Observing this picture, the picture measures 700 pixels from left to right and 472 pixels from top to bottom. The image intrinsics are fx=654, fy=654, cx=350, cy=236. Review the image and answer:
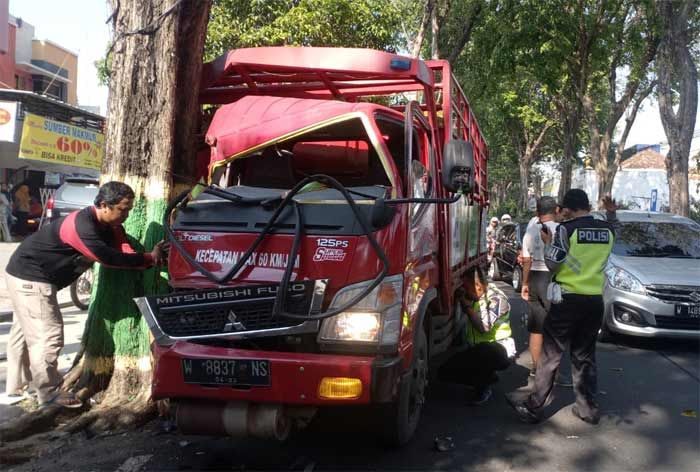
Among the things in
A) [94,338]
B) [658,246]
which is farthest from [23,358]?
[658,246]

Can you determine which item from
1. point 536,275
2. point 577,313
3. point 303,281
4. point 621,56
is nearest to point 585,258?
point 577,313

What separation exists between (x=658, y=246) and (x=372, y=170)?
5295 millimetres

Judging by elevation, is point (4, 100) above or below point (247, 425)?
above

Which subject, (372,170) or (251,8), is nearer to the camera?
(372,170)

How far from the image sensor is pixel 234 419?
11.8 ft

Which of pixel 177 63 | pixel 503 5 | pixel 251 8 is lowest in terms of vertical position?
pixel 177 63

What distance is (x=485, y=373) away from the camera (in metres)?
5.37

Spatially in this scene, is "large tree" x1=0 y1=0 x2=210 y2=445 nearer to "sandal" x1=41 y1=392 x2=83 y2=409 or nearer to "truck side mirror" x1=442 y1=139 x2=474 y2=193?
"sandal" x1=41 y1=392 x2=83 y2=409

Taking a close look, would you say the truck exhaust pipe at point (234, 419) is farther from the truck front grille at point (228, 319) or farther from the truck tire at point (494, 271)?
the truck tire at point (494, 271)

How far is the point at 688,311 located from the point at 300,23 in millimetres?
8461

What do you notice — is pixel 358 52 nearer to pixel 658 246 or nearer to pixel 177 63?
pixel 177 63

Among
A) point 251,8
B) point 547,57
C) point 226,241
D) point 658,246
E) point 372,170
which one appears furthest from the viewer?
point 547,57

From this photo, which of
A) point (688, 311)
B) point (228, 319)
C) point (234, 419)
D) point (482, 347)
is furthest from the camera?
point (688, 311)

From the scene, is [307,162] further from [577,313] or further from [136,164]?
[577,313]
